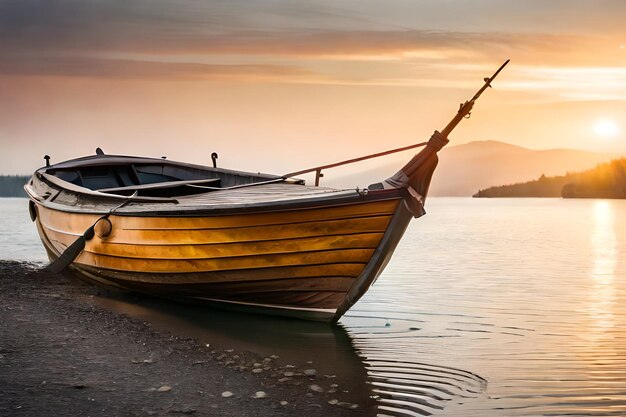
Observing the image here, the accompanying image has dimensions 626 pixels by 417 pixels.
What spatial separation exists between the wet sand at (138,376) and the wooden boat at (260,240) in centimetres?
132

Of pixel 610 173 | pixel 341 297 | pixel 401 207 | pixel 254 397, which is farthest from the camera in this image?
pixel 610 173

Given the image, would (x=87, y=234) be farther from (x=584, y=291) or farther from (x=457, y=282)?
(x=584, y=291)

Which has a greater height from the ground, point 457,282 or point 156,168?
point 156,168

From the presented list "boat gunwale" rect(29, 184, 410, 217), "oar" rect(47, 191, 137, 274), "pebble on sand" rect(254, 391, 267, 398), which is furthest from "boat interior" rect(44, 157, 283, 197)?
"pebble on sand" rect(254, 391, 267, 398)

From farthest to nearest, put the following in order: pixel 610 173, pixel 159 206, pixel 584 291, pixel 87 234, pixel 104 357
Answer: pixel 610 173, pixel 584 291, pixel 87 234, pixel 159 206, pixel 104 357

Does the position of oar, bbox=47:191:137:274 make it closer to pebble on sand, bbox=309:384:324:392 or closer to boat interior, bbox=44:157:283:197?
boat interior, bbox=44:157:283:197

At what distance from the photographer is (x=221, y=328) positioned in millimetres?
11242

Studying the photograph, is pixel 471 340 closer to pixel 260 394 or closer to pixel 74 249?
pixel 260 394

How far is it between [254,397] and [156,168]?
12.2 m

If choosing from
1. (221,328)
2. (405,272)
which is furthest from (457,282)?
(221,328)

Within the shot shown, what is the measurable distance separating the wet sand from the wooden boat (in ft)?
4.34

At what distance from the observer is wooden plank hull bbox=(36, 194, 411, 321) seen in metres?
10.4

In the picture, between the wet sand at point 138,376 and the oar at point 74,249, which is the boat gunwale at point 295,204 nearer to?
the wet sand at point 138,376

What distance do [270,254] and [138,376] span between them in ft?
11.4
